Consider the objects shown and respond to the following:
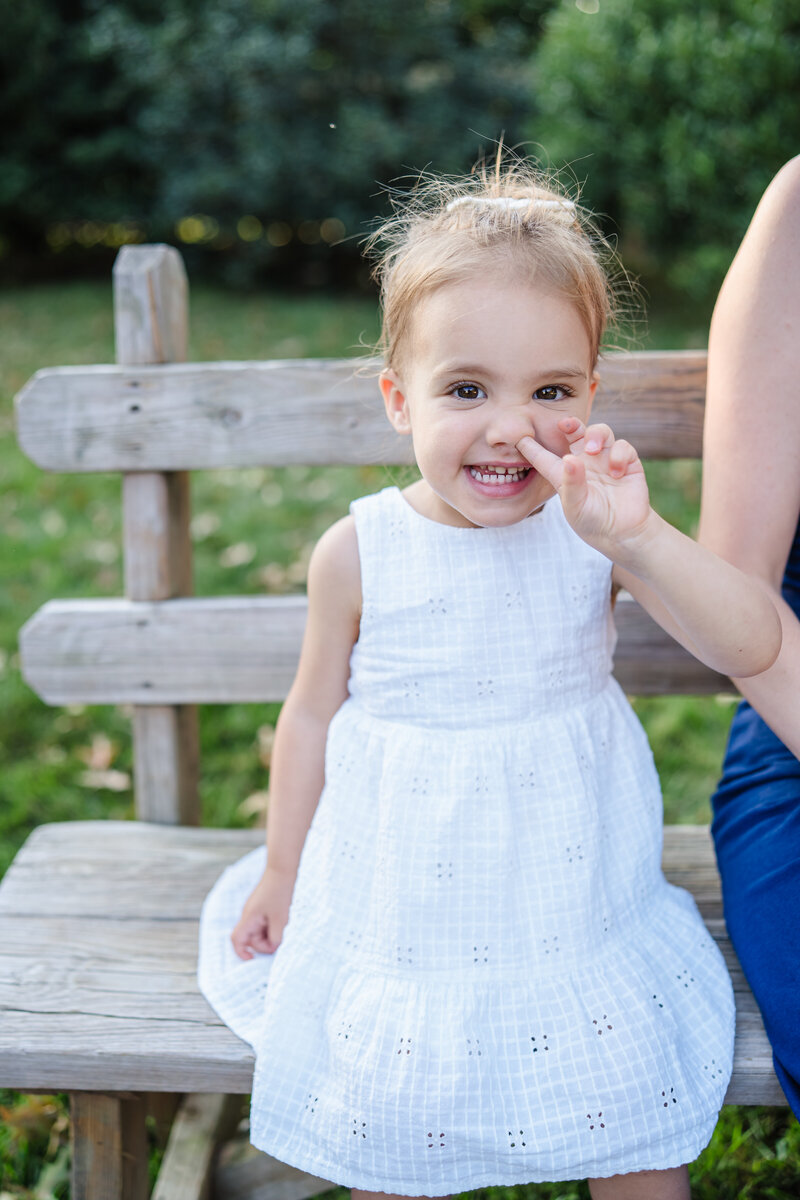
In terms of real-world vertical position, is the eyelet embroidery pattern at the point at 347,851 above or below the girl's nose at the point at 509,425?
below

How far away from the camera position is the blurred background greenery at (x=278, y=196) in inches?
126

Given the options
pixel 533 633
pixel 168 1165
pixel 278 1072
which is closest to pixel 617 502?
pixel 533 633

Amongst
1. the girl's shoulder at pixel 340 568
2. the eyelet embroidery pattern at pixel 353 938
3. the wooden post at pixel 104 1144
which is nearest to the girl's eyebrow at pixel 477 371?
the girl's shoulder at pixel 340 568

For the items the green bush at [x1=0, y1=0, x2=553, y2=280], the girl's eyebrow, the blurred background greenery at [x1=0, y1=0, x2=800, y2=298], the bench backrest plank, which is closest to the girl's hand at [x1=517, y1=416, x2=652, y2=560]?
the girl's eyebrow

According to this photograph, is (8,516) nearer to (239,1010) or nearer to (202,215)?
(239,1010)

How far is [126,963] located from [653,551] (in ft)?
3.64

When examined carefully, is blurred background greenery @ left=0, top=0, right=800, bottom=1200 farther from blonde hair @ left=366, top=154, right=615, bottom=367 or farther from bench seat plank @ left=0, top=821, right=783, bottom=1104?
bench seat plank @ left=0, top=821, right=783, bottom=1104

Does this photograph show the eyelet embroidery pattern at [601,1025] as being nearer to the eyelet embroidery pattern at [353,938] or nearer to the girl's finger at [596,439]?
the eyelet embroidery pattern at [353,938]

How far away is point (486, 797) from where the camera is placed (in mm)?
1565

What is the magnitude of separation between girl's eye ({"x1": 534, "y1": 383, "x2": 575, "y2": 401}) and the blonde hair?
91 mm

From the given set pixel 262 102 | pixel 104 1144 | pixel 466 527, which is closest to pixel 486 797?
pixel 466 527

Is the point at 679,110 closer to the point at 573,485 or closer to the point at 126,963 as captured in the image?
the point at 573,485

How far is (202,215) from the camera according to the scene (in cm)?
1075

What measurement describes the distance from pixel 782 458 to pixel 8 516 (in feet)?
13.0
